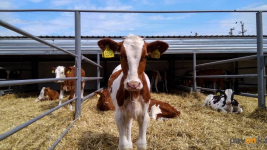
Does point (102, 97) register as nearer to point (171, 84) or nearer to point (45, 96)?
point (45, 96)

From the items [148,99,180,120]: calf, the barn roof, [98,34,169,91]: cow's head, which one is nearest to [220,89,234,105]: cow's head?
[148,99,180,120]: calf


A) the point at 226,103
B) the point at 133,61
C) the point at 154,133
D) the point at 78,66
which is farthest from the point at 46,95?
the point at 226,103

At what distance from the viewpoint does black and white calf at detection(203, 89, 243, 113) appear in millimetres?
4695

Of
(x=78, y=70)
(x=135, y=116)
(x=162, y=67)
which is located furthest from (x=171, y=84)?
(x=135, y=116)

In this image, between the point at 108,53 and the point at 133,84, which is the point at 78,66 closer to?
the point at 108,53

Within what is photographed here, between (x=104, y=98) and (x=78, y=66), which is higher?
(x=78, y=66)

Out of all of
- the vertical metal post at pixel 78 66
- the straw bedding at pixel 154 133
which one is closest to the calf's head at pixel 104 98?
the straw bedding at pixel 154 133

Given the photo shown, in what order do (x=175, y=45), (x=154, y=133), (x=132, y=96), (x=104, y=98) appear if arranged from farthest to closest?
(x=175, y=45), (x=104, y=98), (x=154, y=133), (x=132, y=96)

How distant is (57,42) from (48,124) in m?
5.92

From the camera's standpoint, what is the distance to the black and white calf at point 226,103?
4.70 m

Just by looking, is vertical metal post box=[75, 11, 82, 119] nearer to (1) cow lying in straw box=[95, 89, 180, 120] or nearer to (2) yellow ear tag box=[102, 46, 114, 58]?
(1) cow lying in straw box=[95, 89, 180, 120]

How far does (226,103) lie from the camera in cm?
474

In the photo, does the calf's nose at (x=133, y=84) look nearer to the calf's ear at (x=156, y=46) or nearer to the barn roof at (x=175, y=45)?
the calf's ear at (x=156, y=46)

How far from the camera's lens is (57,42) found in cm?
841
